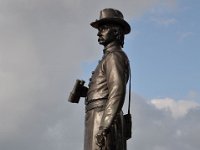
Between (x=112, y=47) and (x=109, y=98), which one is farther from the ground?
(x=112, y=47)

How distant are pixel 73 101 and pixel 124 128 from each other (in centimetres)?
124

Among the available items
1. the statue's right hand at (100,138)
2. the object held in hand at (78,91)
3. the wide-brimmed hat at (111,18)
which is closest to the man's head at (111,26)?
the wide-brimmed hat at (111,18)

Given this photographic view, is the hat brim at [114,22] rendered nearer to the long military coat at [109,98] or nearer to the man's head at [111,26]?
the man's head at [111,26]

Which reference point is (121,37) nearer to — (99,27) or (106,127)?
(99,27)

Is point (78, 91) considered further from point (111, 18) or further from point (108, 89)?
point (111, 18)

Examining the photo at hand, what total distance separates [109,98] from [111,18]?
1.63m

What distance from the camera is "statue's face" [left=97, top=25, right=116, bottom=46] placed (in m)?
11.9

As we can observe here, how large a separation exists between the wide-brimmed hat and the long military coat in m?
0.44

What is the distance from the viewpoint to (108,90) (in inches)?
445

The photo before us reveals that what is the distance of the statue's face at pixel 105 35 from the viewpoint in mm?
11898

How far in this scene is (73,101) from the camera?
12.3 meters

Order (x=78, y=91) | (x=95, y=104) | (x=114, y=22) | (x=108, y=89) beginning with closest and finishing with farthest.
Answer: (x=108, y=89) → (x=95, y=104) → (x=114, y=22) → (x=78, y=91)

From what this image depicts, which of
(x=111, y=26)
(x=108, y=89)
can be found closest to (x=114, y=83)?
(x=108, y=89)

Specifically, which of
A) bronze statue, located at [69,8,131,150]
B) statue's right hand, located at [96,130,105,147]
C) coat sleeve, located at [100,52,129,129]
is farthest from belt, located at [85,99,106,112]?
statue's right hand, located at [96,130,105,147]
